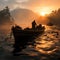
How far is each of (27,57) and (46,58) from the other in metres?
3.03

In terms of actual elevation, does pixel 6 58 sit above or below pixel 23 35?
below

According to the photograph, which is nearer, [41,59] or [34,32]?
[41,59]

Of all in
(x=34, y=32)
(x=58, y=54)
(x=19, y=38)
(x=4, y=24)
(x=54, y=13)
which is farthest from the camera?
(x=54, y=13)

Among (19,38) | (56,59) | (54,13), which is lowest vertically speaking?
(56,59)

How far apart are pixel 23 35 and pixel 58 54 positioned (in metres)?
16.8

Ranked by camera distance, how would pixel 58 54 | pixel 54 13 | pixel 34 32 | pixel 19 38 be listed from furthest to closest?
pixel 54 13, pixel 34 32, pixel 19 38, pixel 58 54

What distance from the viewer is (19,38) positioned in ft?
151

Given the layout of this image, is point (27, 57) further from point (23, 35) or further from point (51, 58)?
point (23, 35)

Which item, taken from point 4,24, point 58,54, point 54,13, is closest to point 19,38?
point 58,54

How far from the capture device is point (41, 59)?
28.2m

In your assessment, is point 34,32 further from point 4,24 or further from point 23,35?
point 4,24

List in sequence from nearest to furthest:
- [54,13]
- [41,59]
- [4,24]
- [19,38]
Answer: [41,59], [19,38], [4,24], [54,13]

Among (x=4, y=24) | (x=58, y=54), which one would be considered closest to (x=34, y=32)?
(x=58, y=54)

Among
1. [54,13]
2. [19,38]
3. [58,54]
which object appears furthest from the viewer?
[54,13]
